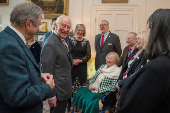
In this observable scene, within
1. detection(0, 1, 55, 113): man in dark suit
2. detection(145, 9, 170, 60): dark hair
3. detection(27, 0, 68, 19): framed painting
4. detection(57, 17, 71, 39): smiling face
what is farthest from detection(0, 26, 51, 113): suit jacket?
detection(27, 0, 68, 19): framed painting

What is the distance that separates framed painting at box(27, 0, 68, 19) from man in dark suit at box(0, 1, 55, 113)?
188 inches

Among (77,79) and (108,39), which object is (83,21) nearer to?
(108,39)

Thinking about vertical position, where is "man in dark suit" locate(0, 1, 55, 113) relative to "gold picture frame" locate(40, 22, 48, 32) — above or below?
below

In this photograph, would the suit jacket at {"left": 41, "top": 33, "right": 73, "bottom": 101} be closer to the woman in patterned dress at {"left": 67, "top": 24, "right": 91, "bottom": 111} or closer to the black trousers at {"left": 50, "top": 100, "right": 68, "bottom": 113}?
the black trousers at {"left": 50, "top": 100, "right": 68, "bottom": 113}

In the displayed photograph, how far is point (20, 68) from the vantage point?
40.9 inches

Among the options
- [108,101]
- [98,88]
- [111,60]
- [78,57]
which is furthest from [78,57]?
[108,101]

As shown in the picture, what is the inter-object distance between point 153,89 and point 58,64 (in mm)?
1238

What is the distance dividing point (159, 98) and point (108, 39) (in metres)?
3.52

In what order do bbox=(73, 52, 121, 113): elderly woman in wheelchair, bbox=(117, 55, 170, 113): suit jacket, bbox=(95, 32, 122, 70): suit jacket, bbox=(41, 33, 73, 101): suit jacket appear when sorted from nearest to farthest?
bbox=(117, 55, 170, 113): suit jacket < bbox=(41, 33, 73, 101): suit jacket < bbox=(73, 52, 121, 113): elderly woman in wheelchair < bbox=(95, 32, 122, 70): suit jacket

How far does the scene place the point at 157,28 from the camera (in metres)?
1.00

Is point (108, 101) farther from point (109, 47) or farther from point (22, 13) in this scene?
point (22, 13)

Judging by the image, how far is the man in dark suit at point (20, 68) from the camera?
39.2 inches

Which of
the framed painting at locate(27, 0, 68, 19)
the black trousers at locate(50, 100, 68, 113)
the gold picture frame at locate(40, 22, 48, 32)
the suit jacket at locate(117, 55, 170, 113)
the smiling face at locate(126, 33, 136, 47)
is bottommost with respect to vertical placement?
the black trousers at locate(50, 100, 68, 113)

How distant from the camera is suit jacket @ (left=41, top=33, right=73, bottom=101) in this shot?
1.84 metres
